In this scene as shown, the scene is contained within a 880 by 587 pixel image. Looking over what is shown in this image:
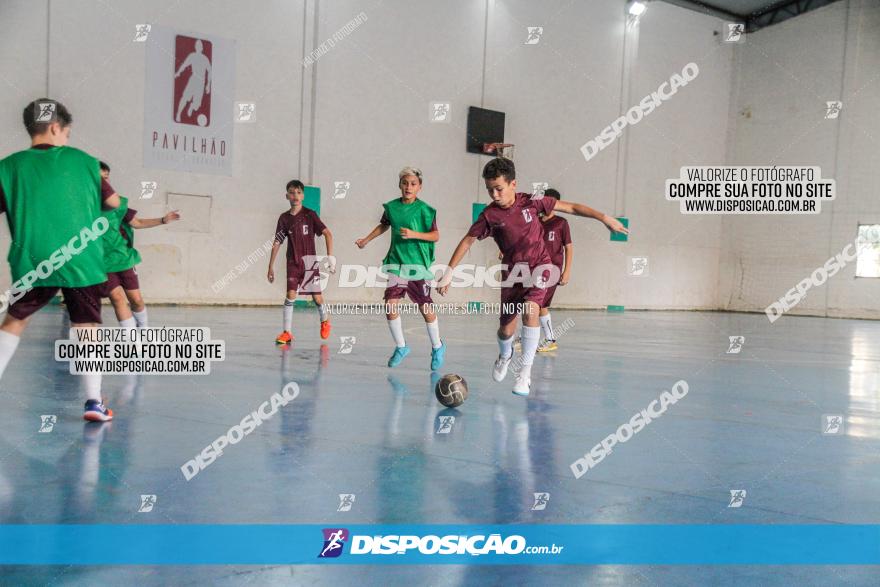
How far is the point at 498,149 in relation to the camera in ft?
74.4

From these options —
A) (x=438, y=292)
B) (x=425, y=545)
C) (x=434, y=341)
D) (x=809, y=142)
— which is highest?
(x=809, y=142)

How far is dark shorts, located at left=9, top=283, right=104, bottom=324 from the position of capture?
15.6ft

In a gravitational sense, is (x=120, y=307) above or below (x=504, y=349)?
above

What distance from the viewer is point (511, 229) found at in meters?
7.11

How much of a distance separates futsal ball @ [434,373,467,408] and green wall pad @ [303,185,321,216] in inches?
545

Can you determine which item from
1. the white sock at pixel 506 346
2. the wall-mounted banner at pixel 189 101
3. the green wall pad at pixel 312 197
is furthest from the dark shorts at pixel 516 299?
the green wall pad at pixel 312 197

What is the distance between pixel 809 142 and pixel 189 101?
21.6 meters

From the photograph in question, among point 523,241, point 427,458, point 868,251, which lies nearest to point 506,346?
point 523,241

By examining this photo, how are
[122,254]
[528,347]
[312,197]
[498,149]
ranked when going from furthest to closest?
[498,149] < [312,197] < [122,254] < [528,347]

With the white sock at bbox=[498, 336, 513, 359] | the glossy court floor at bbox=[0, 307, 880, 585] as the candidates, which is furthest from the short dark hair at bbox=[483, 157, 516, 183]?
the glossy court floor at bbox=[0, 307, 880, 585]

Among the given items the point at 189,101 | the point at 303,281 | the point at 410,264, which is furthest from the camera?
the point at 189,101

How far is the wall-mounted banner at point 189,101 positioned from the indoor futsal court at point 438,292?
7 centimetres

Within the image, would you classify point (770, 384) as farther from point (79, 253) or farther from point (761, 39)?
point (761, 39)

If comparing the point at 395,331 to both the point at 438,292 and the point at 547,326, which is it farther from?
the point at 547,326
